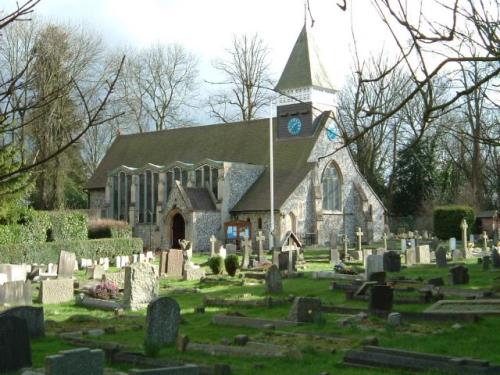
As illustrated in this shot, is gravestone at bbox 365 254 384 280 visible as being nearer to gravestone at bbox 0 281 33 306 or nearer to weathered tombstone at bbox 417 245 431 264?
weathered tombstone at bbox 417 245 431 264

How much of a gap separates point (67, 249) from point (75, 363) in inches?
899

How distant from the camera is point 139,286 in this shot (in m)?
16.1

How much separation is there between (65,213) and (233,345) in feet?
84.6

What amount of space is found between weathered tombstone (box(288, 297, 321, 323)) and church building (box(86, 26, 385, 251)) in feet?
84.4

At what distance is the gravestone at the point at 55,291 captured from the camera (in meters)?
16.9

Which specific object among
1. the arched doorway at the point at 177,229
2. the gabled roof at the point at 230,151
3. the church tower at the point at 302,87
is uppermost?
the church tower at the point at 302,87

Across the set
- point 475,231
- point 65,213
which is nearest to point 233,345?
point 65,213

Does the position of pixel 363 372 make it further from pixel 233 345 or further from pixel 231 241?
pixel 231 241

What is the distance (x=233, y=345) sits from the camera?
33.7 feet

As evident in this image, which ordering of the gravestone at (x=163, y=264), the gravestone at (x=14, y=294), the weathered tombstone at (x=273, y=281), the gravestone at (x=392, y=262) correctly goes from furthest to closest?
the gravestone at (x=163, y=264), the gravestone at (x=392, y=262), the weathered tombstone at (x=273, y=281), the gravestone at (x=14, y=294)

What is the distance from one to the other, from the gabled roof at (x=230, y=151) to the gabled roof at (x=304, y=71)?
2.96 meters

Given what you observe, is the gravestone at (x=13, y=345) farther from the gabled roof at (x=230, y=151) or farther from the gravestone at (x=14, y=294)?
the gabled roof at (x=230, y=151)

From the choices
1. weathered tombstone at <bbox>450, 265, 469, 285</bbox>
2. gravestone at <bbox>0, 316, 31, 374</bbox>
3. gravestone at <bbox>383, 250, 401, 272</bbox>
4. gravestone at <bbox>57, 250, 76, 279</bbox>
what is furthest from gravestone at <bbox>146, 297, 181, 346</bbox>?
Result: gravestone at <bbox>383, 250, 401, 272</bbox>

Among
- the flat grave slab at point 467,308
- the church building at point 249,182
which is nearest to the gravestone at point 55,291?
the flat grave slab at point 467,308
